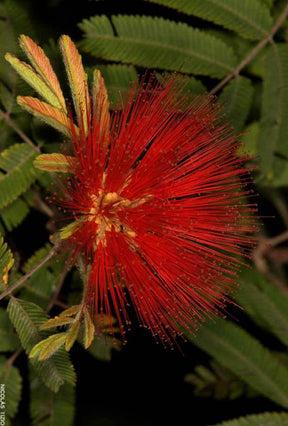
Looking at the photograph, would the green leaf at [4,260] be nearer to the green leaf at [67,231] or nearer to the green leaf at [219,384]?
the green leaf at [67,231]

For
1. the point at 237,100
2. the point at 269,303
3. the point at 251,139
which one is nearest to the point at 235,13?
the point at 237,100

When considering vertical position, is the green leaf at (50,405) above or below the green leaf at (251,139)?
below

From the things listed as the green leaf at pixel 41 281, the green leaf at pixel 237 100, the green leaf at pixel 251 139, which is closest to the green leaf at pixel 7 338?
the green leaf at pixel 41 281

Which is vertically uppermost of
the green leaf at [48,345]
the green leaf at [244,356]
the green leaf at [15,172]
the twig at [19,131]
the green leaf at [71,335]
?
the twig at [19,131]

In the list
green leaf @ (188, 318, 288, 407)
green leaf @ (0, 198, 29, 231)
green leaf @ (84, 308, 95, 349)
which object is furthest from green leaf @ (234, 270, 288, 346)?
green leaf @ (0, 198, 29, 231)

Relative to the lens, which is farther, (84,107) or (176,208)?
(176,208)

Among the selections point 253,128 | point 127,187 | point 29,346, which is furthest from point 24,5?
point 29,346

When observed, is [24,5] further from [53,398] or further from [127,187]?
[53,398]
